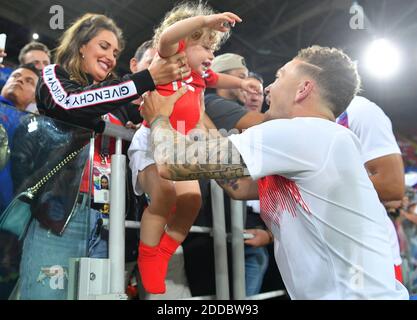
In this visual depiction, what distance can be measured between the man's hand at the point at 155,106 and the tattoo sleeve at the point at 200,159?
193mm

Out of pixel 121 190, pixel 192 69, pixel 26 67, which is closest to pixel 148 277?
pixel 121 190

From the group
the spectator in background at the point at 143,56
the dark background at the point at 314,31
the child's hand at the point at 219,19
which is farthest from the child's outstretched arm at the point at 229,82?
the dark background at the point at 314,31

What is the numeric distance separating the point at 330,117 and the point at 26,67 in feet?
5.06

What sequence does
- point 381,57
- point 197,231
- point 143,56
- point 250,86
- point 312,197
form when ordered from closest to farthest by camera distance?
point 312,197 → point 197,231 → point 143,56 → point 250,86 → point 381,57

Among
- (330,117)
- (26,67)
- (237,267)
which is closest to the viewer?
(330,117)

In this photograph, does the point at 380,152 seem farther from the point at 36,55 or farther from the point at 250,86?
the point at 36,55

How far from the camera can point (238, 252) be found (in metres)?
1.71

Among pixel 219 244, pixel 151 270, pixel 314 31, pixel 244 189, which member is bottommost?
pixel 151 270

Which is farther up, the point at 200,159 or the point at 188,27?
the point at 188,27

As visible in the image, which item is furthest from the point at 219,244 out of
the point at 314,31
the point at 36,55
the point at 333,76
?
the point at 314,31

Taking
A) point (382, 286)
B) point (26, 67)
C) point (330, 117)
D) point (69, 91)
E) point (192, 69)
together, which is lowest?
point (382, 286)

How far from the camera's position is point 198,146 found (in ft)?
3.47

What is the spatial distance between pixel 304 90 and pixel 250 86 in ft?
2.90

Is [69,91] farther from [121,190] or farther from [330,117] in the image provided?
[330,117]
